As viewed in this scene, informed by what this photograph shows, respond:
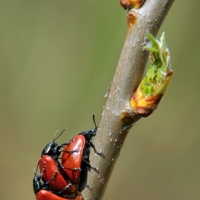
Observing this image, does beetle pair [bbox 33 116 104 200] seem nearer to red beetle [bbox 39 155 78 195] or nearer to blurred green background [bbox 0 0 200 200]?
red beetle [bbox 39 155 78 195]

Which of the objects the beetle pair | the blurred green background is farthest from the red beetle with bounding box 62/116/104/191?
the blurred green background

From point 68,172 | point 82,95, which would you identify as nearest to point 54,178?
point 68,172

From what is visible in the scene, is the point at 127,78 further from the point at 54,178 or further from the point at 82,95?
the point at 82,95

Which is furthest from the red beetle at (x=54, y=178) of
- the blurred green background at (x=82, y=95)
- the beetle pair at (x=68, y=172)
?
the blurred green background at (x=82, y=95)

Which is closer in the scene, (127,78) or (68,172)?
(127,78)

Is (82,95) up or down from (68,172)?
up

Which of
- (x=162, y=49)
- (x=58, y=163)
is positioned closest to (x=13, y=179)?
(x=58, y=163)

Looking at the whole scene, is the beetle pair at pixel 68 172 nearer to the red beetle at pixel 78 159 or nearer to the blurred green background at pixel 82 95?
the red beetle at pixel 78 159
